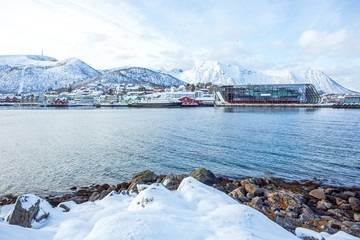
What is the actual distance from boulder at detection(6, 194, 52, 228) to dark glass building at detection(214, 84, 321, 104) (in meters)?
79.0

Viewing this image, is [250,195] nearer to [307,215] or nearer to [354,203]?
[307,215]

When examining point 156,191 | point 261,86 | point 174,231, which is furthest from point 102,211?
point 261,86

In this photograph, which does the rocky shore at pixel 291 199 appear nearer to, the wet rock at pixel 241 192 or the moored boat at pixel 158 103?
the wet rock at pixel 241 192

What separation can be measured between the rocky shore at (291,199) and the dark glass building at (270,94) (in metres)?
73.9

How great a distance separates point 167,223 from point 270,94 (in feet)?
270

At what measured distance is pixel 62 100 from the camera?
97750 millimetres

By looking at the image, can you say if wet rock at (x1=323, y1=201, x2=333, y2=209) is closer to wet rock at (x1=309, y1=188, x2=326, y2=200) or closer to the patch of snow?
wet rock at (x1=309, y1=188, x2=326, y2=200)

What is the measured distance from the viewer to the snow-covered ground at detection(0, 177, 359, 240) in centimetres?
309

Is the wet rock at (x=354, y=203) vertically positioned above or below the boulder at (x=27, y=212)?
below

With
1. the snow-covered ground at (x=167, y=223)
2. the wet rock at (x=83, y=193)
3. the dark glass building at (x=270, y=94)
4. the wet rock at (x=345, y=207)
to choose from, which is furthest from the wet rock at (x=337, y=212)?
the dark glass building at (x=270, y=94)

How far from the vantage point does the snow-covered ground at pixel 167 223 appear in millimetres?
3091

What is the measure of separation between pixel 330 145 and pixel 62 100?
106681 mm

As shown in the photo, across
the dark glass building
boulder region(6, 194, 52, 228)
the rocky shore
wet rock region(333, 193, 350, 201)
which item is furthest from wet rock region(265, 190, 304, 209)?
the dark glass building

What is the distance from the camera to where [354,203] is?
6.59 m
